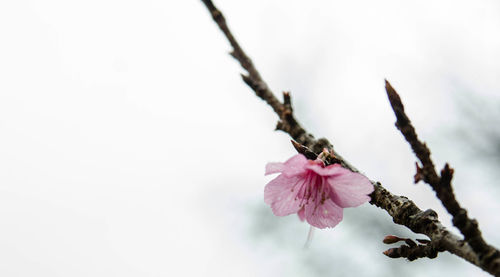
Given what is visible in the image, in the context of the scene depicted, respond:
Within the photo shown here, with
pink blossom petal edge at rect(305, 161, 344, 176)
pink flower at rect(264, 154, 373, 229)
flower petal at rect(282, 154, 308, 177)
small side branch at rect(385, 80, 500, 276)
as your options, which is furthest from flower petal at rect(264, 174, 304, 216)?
small side branch at rect(385, 80, 500, 276)

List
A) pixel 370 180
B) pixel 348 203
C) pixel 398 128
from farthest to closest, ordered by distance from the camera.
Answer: pixel 348 203, pixel 370 180, pixel 398 128

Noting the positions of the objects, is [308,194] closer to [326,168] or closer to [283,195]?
[283,195]

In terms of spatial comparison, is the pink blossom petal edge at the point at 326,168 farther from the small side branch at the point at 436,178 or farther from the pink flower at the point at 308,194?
the small side branch at the point at 436,178

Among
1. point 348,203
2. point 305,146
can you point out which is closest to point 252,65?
point 305,146

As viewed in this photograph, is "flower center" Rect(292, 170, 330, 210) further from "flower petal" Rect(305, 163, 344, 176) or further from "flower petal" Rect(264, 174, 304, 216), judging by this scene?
"flower petal" Rect(305, 163, 344, 176)

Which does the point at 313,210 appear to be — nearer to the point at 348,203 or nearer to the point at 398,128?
the point at 348,203

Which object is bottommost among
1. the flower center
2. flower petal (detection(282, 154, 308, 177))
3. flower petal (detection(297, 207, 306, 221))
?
flower petal (detection(297, 207, 306, 221))

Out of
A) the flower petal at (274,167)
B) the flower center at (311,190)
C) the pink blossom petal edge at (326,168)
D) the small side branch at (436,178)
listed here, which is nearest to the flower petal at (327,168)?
the pink blossom petal edge at (326,168)
